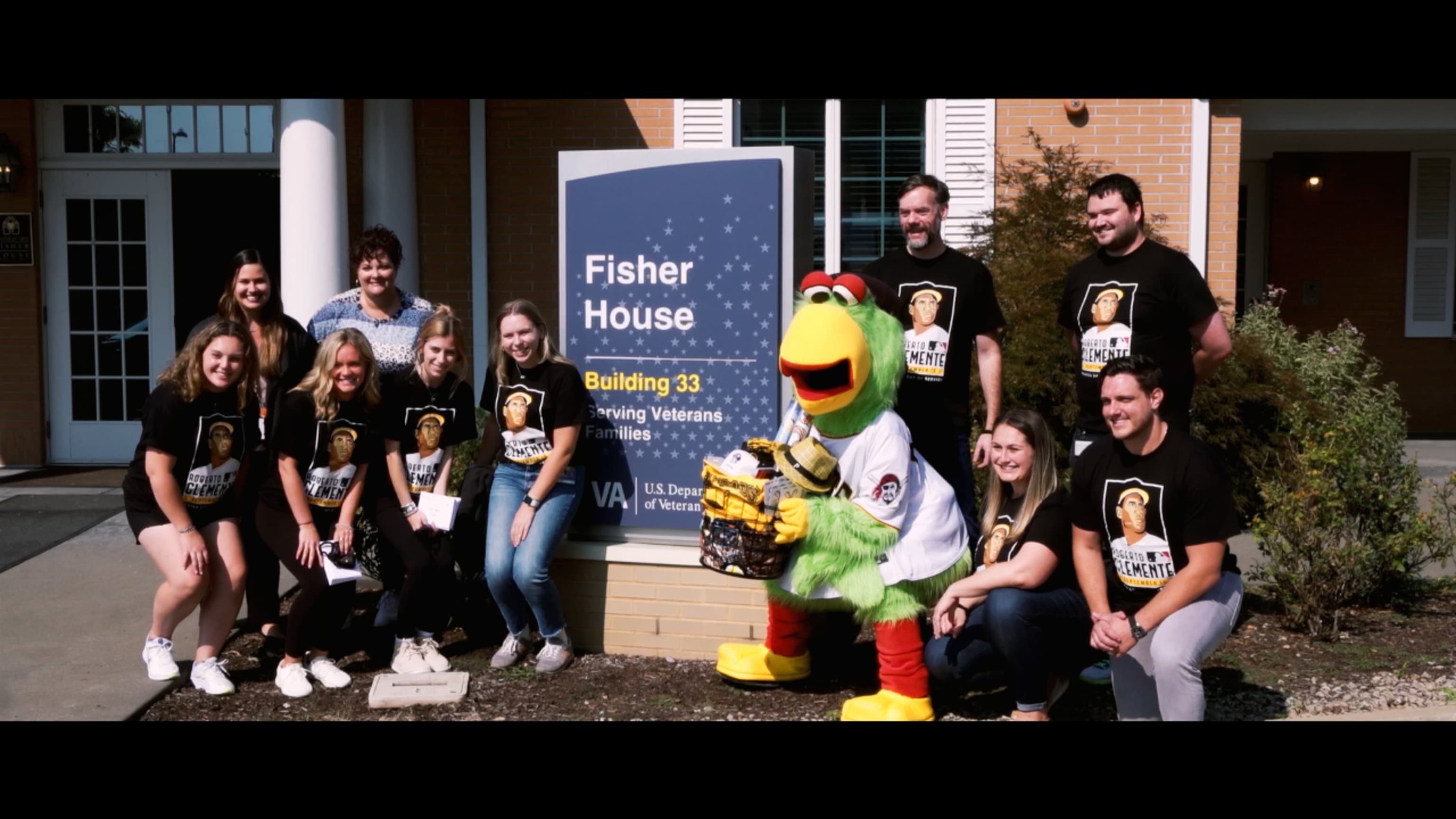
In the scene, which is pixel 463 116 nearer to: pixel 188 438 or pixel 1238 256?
pixel 188 438

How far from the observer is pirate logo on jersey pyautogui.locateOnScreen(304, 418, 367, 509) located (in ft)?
16.4

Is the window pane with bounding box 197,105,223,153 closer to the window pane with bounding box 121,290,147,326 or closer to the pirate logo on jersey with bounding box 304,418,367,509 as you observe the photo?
the window pane with bounding box 121,290,147,326

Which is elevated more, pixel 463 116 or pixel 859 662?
pixel 463 116

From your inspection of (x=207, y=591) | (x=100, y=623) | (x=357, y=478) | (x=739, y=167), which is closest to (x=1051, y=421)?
(x=739, y=167)

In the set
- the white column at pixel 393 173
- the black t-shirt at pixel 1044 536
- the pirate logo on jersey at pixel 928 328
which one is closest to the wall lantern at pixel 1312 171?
the white column at pixel 393 173

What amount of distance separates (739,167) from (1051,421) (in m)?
2.59

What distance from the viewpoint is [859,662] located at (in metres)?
5.26

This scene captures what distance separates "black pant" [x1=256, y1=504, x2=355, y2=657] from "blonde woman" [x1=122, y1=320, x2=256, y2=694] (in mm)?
136

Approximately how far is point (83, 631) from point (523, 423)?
7.36ft

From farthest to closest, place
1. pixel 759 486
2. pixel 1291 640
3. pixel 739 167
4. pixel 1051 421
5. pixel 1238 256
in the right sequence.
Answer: pixel 1238 256 → pixel 1051 421 → pixel 1291 640 → pixel 739 167 → pixel 759 486

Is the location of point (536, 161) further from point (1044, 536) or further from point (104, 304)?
point (1044, 536)

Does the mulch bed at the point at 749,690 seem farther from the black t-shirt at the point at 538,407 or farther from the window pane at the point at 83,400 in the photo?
the window pane at the point at 83,400

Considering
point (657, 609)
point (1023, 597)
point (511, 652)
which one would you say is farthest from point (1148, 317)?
point (511, 652)

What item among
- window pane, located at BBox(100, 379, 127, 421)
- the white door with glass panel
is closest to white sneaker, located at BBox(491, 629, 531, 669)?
the white door with glass panel
